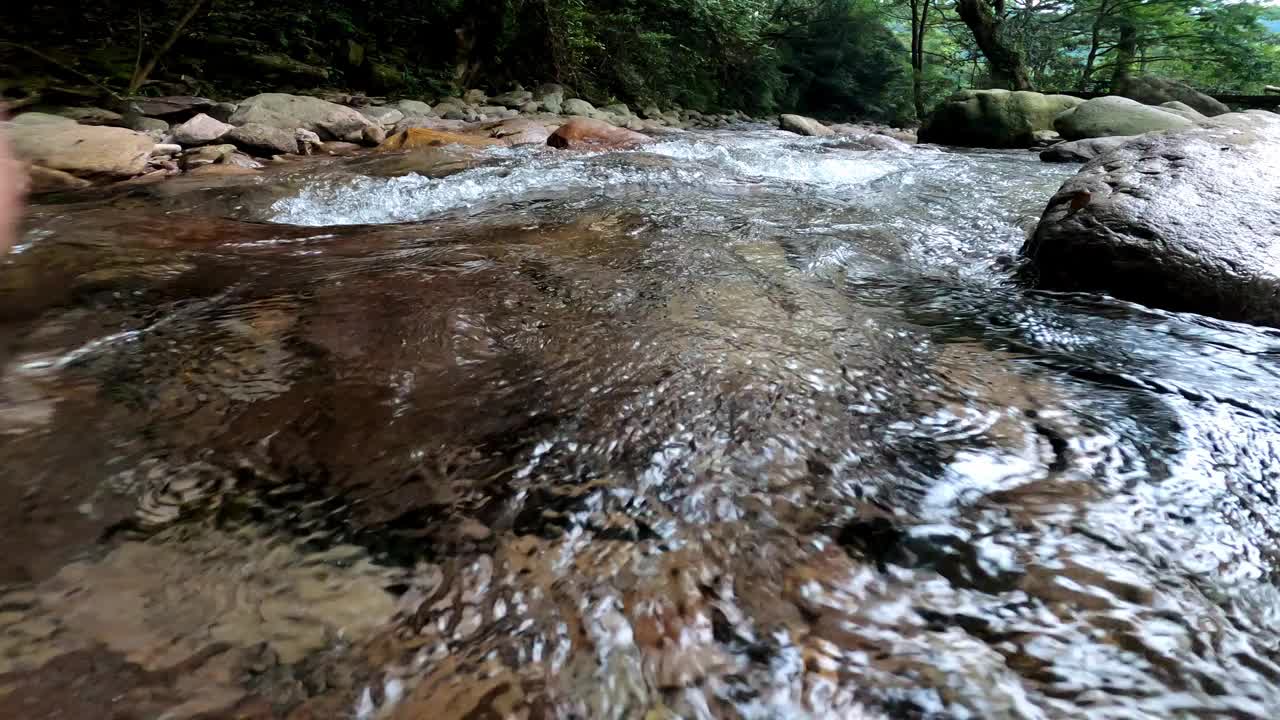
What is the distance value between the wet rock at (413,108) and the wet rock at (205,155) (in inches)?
121

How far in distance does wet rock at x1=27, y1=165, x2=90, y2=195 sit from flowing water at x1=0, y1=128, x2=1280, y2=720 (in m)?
2.19

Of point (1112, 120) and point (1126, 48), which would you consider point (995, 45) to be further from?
point (1112, 120)

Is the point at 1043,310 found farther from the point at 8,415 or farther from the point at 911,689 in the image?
the point at 8,415

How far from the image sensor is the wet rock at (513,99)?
9.73m

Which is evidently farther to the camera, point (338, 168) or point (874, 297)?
point (338, 168)

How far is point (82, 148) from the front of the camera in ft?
14.3

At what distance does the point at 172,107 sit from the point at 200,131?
3.74ft

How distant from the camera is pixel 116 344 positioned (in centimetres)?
170

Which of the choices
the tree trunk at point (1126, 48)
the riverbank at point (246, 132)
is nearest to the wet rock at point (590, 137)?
the riverbank at point (246, 132)

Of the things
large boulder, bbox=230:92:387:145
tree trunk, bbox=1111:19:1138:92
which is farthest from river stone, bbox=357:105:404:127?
tree trunk, bbox=1111:19:1138:92

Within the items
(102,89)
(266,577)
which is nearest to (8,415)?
(266,577)

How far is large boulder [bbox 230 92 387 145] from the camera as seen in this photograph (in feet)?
19.8

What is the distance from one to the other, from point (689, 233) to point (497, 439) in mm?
2007

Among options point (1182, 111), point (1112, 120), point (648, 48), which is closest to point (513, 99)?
point (648, 48)
